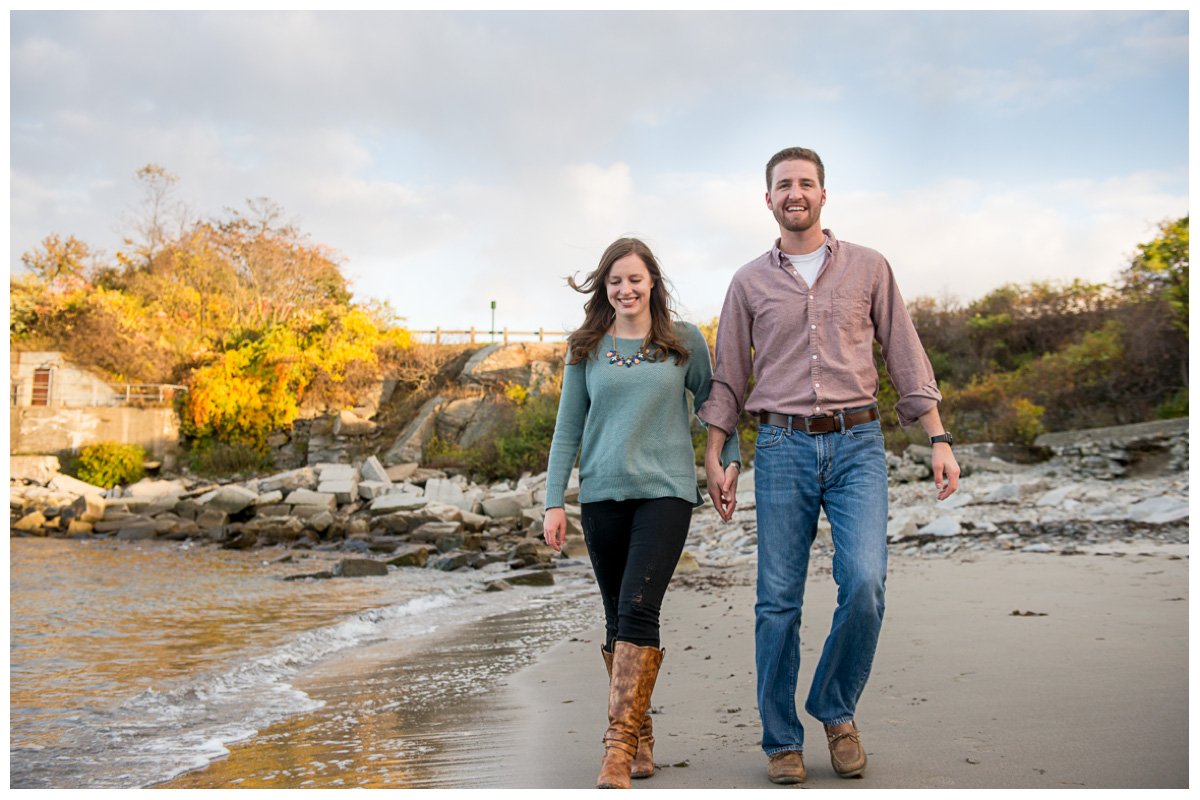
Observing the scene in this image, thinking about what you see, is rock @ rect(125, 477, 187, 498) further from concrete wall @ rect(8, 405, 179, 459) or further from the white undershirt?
the white undershirt

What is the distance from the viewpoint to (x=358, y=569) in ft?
35.6

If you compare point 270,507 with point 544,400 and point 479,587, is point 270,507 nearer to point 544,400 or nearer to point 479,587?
point 544,400

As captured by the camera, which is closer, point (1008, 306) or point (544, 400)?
point (1008, 306)

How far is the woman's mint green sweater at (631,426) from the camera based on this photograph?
9.55ft

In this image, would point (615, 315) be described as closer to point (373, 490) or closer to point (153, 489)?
point (373, 490)

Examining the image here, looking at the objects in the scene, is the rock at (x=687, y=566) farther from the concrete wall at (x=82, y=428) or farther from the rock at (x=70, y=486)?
the concrete wall at (x=82, y=428)

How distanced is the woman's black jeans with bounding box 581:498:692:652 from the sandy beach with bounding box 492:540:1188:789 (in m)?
0.50

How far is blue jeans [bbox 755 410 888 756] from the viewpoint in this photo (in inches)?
104

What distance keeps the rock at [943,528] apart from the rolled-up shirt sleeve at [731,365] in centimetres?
712

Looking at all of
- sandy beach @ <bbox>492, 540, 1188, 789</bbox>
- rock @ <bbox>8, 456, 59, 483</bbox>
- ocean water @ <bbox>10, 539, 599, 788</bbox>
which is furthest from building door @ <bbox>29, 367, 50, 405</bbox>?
sandy beach @ <bbox>492, 540, 1188, 789</bbox>

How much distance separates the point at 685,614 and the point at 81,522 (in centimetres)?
1533

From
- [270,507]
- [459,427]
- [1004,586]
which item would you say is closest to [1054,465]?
[1004,586]

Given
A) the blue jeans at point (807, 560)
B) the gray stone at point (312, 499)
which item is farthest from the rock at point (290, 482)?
the blue jeans at point (807, 560)
